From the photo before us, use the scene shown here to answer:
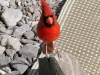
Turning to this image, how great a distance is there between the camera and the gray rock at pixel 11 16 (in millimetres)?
2197

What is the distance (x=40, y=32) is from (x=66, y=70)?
0.29 meters

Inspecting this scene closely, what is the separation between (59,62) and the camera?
63.0 inches

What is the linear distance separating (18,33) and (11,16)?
139 mm

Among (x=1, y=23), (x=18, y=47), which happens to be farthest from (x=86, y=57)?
(x=1, y=23)

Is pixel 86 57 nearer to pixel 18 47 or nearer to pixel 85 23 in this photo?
pixel 85 23

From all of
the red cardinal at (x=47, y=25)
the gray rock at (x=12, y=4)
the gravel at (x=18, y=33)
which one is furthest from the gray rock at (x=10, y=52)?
the red cardinal at (x=47, y=25)

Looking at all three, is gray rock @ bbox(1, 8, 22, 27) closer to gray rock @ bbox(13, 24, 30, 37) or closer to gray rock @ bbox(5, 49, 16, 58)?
gray rock @ bbox(13, 24, 30, 37)

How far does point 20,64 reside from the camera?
2.02 metres

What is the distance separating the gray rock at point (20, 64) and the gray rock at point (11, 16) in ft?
0.87

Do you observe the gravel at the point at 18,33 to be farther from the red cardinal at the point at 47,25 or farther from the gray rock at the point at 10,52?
the red cardinal at the point at 47,25

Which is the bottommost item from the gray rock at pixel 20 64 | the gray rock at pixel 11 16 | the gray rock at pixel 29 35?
the gray rock at pixel 20 64

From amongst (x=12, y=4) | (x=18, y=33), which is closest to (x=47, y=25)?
(x=18, y=33)

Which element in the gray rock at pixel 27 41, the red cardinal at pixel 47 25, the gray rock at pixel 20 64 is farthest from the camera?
the gray rock at pixel 27 41

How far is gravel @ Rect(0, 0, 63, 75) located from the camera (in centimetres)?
203
